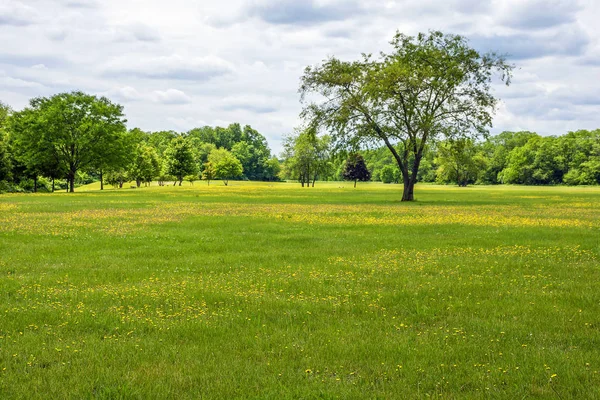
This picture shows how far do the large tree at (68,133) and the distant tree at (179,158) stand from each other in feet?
87.6

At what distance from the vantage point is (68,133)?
70.8 meters

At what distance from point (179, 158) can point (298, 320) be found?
330ft

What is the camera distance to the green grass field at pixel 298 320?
237 inches

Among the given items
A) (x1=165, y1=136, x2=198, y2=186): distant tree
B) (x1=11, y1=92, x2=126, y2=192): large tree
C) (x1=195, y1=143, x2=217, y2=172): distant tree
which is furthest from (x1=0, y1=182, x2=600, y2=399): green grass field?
(x1=195, y1=143, x2=217, y2=172): distant tree

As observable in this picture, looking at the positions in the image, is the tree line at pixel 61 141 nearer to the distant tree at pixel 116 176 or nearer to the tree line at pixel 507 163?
the distant tree at pixel 116 176

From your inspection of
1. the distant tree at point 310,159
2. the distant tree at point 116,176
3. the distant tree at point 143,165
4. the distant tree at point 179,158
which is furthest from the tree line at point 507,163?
the distant tree at point 116,176

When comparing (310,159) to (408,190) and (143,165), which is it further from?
(408,190)

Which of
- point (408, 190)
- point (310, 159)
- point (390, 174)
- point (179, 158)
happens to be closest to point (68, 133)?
point (179, 158)

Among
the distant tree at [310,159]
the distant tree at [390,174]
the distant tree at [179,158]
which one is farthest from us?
the distant tree at [390,174]

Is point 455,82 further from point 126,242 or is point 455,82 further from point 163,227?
point 126,242

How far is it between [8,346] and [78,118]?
73.5 metres

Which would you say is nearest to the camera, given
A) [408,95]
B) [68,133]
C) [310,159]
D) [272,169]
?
[408,95]

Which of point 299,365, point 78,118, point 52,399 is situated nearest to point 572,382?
point 299,365

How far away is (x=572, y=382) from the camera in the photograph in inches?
235
